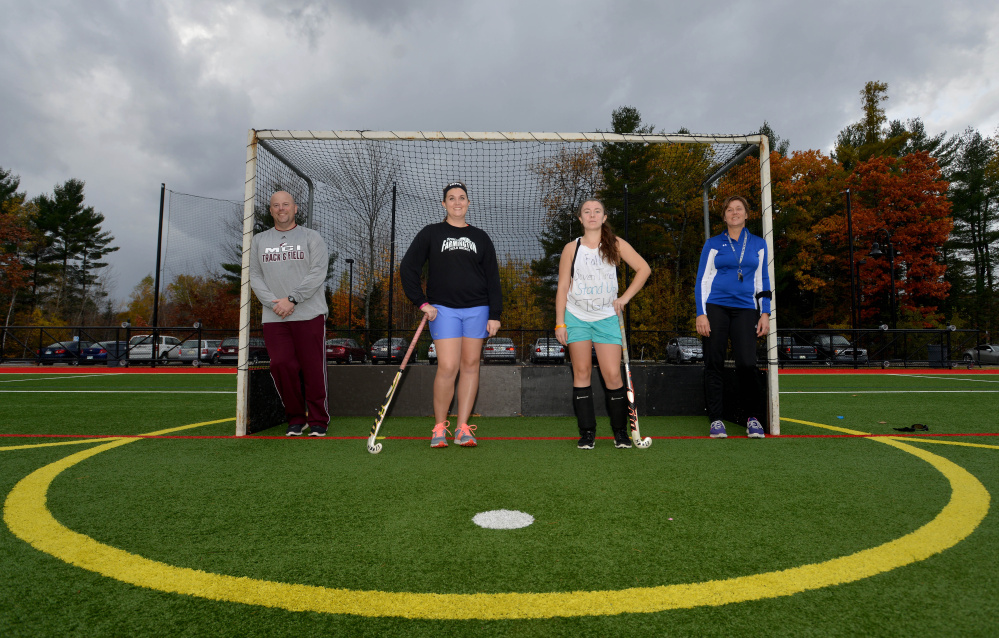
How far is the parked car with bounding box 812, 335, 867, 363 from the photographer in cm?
1869

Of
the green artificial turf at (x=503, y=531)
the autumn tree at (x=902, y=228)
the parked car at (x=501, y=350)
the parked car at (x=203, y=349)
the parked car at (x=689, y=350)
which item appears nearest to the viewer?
the green artificial turf at (x=503, y=531)

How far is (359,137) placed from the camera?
16.0ft

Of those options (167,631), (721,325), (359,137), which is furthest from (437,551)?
(359,137)

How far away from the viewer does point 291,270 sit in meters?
4.32

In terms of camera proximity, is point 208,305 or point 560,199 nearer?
point 560,199

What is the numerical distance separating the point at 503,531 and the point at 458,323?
196 centimetres

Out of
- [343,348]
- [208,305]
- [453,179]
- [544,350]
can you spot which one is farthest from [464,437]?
[208,305]

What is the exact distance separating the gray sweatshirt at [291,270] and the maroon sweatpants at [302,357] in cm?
9

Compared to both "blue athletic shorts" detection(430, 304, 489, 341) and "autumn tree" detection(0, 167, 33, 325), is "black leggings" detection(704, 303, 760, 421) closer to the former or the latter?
"blue athletic shorts" detection(430, 304, 489, 341)

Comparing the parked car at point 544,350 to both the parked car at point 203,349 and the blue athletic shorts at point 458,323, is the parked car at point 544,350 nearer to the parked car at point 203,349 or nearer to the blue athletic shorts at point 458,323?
the blue athletic shorts at point 458,323

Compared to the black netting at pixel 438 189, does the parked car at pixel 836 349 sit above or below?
below

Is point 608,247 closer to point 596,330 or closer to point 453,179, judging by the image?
point 596,330

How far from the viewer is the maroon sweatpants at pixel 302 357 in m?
4.32

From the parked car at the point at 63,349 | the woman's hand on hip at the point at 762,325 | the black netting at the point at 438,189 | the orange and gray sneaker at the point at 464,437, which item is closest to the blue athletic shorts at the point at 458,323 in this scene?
the orange and gray sneaker at the point at 464,437
